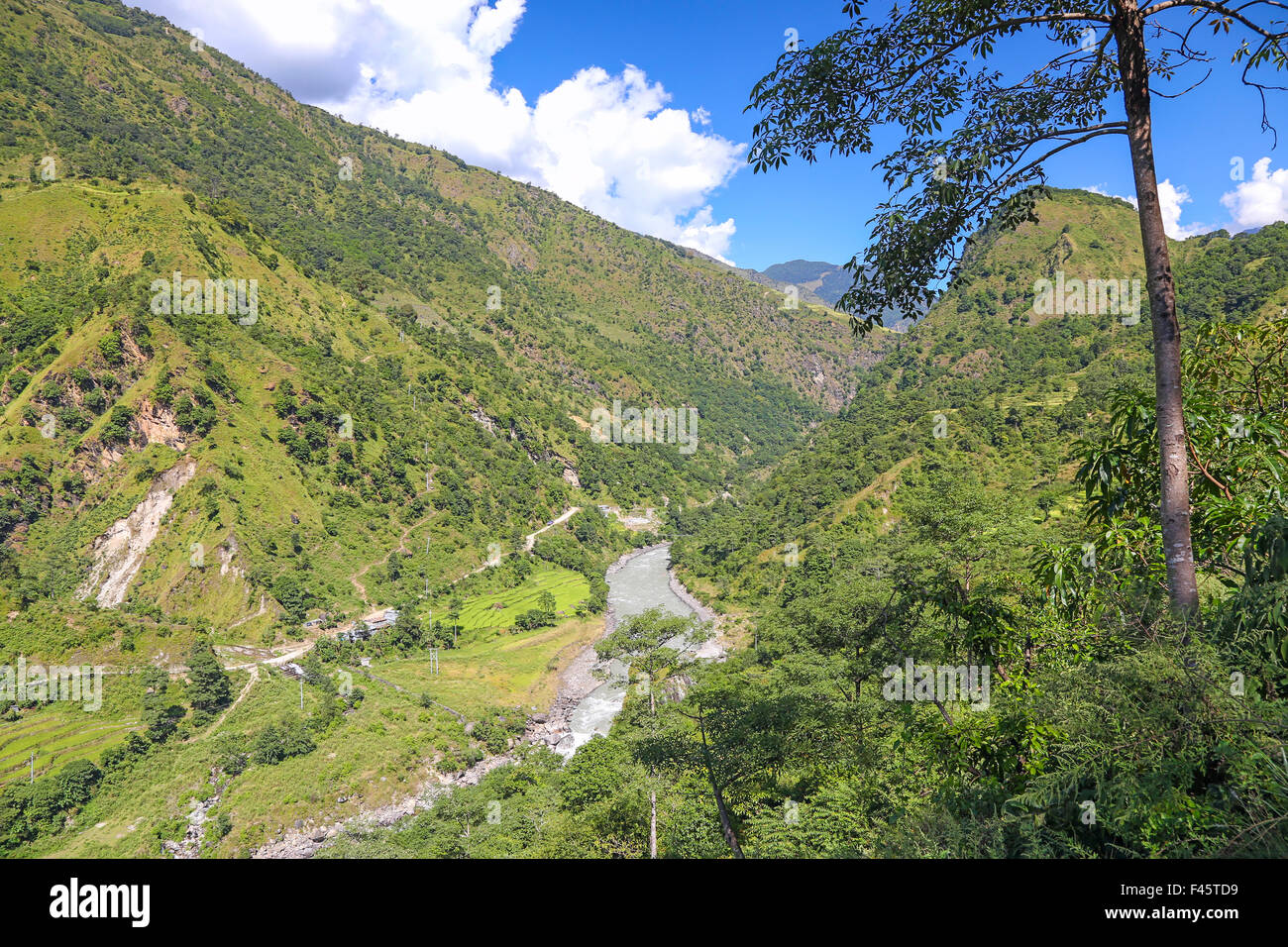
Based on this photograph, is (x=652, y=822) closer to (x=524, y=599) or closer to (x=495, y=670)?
(x=495, y=670)

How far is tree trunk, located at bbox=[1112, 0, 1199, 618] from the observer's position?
5.09m

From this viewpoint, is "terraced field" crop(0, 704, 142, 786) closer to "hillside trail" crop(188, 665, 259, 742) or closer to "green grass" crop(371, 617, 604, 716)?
"hillside trail" crop(188, 665, 259, 742)

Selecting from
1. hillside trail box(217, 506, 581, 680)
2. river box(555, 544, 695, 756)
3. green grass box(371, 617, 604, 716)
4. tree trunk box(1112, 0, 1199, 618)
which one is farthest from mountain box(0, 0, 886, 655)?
tree trunk box(1112, 0, 1199, 618)

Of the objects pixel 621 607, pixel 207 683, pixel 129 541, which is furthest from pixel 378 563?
pixel 621 607

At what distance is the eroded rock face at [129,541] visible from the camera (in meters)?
52.4

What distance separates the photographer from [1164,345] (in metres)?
5.14

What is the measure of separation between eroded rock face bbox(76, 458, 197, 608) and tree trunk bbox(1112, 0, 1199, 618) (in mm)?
68261

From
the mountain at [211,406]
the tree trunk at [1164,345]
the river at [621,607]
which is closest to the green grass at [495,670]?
the river at [621,607]

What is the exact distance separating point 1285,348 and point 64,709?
62.8m

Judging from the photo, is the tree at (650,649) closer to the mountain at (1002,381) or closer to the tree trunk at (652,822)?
the tree trunk at (652,822)

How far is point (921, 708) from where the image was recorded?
18.6m

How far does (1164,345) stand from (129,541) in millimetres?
71467

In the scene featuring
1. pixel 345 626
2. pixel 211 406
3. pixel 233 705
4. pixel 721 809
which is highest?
pixel 211 406

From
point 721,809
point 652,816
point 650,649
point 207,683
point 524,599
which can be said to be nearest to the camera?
point 721,809
